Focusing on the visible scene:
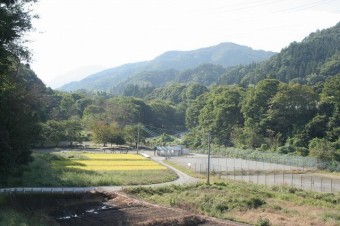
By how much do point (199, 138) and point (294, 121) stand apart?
77.0ft

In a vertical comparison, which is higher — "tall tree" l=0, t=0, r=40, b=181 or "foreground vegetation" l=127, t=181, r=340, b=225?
"tall tree" l=0, t=0, r=40, b=181

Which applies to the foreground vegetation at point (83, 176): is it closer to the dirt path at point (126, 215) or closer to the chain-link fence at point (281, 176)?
the dirt path at point (126, 215)

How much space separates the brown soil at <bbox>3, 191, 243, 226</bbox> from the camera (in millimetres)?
22234

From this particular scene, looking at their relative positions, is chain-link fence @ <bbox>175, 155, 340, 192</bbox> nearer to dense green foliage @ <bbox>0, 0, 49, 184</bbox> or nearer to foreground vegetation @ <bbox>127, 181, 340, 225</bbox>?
foreground vegetation @ <bbox>127, 181, 340, 225</bbox>

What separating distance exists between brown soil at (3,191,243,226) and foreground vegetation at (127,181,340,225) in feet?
4.78

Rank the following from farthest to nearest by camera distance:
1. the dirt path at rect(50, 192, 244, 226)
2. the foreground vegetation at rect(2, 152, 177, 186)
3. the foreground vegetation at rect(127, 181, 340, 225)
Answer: the foreground vegetation at rect(2, 152, 177, 186) < the foreground vegetation at rect(127, 181, 340, 225) < the dirt path at rect(50, 192, 244, 226)

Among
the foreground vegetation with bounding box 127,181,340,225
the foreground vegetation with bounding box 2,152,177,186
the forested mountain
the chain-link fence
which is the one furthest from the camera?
the forested mountain

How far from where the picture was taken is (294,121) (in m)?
73.8

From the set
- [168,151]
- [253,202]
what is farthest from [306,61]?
[253,202]

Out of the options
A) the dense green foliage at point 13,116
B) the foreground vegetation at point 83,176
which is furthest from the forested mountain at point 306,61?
the dense green foliage at point 13,116

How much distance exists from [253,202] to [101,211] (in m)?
9.38

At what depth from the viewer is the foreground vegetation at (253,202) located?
74.6ft

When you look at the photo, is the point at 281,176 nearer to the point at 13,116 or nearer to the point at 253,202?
the point at 253,202

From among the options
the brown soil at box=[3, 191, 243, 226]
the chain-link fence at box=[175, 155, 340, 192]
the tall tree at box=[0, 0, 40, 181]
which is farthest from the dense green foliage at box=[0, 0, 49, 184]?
the chain-link fence at box=[175, 155, 340, 192]
